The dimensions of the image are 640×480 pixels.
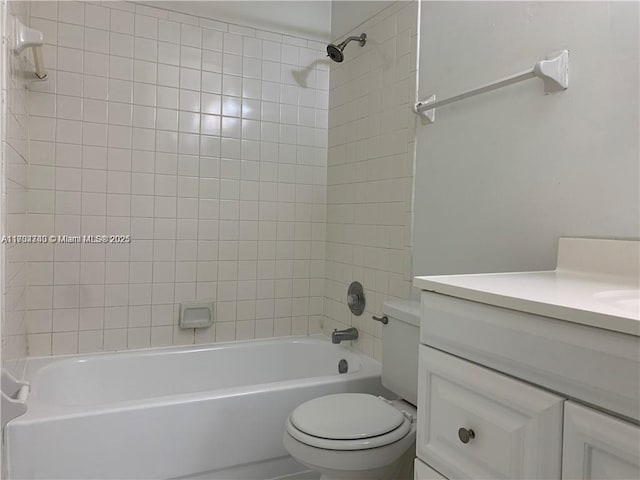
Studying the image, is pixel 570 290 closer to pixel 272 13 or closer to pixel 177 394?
pixel 177 394

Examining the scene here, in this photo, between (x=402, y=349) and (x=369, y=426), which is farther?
(x=402, y=349)

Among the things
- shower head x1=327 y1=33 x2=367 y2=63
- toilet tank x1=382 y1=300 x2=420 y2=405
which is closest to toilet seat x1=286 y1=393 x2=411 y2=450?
toilet tank x1=382 y1=300 x2=420 y2=405

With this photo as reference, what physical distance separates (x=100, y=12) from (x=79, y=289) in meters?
1.31

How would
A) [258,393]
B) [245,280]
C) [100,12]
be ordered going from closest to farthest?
1. [258,393]
2. [100,12]
3. [245,280]

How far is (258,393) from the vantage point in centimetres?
173

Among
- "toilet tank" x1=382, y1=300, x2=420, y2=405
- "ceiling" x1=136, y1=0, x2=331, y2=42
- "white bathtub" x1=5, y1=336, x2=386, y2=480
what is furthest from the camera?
"ceiling" x1=136, y1=0, x2=331, y2=42

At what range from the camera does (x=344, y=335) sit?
2246 millimetres

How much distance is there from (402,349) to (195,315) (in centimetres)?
120

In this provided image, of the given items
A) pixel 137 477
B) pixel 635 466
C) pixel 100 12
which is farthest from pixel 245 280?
pixel 635 466

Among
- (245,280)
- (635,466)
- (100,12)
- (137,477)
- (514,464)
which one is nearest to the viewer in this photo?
(635,466)

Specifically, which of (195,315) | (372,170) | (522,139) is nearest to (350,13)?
(372,170)

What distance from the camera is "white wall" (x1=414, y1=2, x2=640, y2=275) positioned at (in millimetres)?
1143

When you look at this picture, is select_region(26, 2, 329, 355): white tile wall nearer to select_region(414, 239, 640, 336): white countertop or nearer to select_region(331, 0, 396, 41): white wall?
select_region(331, 0, 396, 41): white wall

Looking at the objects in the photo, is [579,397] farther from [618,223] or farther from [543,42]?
[543,42]
